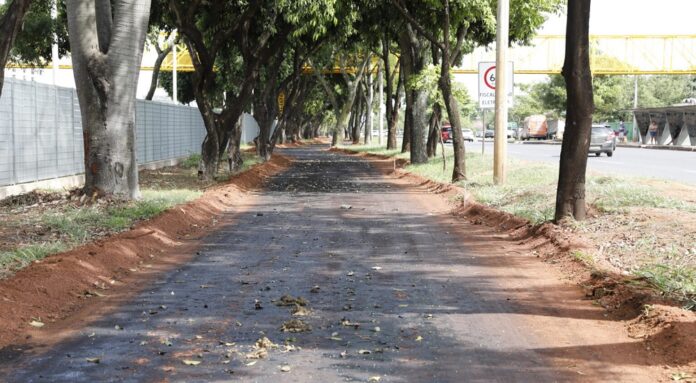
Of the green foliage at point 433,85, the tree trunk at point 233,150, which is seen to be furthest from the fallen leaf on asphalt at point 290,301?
the tree trunk at point 233,150

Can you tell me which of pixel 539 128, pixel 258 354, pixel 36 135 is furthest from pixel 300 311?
pixel 539 128

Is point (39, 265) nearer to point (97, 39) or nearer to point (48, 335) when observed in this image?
point (48, 335)

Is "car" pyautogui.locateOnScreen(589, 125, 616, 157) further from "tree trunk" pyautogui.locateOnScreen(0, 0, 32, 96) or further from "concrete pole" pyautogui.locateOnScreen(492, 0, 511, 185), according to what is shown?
"tree trunk" pyautogui.locateOnScreen(0, 0, 32, 96)

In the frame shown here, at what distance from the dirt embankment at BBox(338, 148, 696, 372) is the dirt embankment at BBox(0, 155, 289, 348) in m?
4.57

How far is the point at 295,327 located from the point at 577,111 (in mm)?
6585

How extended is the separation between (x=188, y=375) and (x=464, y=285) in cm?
386

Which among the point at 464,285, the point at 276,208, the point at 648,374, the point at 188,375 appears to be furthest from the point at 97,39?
the point at 648,374

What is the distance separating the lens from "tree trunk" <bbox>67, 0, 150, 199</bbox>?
13242 millimetres

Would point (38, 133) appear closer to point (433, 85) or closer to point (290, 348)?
point (433, 85)

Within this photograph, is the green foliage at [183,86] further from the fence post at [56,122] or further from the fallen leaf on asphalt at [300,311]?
the fallen leaf on asphalt at [300,311]

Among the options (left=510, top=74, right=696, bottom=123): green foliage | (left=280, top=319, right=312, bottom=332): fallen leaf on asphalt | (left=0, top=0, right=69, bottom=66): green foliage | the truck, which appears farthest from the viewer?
the truck

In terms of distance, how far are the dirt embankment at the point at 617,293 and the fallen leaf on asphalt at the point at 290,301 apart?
2.73m

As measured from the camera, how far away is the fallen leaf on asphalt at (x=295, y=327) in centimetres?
631

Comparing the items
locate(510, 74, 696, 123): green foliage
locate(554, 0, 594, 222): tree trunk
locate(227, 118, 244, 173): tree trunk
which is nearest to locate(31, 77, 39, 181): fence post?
locate(227, 118, 244, 173): tree trunk
